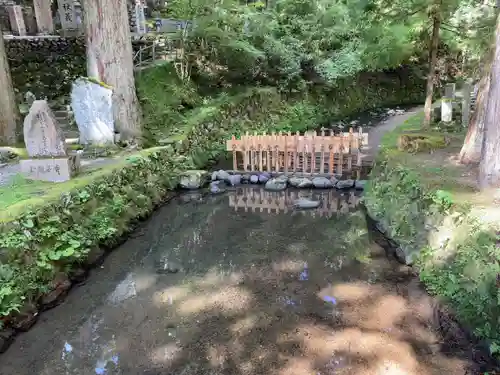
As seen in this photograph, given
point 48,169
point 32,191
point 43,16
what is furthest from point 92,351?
point 43,16

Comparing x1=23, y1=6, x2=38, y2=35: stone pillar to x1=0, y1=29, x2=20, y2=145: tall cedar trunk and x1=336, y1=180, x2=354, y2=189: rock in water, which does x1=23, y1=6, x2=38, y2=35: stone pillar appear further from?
x1=336, y1=180, x2=354, y2=189: rock in water

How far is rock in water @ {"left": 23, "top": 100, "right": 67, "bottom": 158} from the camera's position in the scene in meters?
8.88

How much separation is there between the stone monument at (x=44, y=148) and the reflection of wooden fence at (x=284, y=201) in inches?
183

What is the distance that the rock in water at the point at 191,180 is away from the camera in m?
13.0

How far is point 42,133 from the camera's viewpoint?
29.4 ft

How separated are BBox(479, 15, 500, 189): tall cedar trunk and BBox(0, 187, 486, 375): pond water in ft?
7.61

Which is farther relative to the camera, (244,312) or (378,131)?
(378,131)

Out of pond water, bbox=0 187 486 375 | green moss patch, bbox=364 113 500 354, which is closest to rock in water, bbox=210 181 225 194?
pond water, bbox=0 187 486 375

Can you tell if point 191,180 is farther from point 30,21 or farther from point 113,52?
point 30,21

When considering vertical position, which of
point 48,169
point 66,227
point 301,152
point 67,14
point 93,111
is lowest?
point 66,227

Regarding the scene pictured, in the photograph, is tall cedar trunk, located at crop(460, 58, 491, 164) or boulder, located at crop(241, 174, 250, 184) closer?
tall cedar trunk, located at crop(460, 58, 491, 164)

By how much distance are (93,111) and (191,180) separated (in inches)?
138

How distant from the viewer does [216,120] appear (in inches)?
635

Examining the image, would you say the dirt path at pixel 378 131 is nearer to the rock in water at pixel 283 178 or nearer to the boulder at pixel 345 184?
the boulder at pixel 345 184
